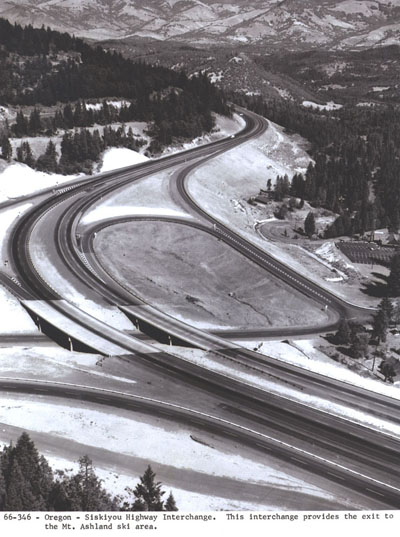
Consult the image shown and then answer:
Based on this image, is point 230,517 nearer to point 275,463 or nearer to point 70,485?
point 70,485

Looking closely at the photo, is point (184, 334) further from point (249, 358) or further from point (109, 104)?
point (109, 104)

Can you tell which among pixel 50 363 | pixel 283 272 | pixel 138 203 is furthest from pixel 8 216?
pixel 283 272

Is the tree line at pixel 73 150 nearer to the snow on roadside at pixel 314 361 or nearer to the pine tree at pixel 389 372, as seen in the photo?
the snow on roadside at pixel 314 361

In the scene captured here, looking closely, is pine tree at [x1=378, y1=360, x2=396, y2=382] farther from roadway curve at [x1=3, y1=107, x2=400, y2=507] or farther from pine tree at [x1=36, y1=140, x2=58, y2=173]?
pine tree at [x1=36, y1=140, x2=58, y2=173]

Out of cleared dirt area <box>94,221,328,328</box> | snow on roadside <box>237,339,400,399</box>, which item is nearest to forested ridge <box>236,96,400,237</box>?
cleared dirt area <box>94,221,328,328</box>
